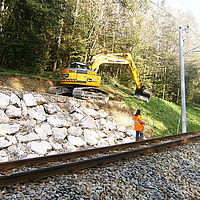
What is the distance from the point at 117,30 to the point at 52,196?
1947cm

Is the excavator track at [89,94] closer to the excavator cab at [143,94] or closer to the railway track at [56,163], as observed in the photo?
the excavator cab at [143,94]

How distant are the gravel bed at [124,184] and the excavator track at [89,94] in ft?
21.0

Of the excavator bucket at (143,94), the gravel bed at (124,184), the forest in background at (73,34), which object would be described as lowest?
the gravel bed at (124,184)

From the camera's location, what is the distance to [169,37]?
32.6 metres

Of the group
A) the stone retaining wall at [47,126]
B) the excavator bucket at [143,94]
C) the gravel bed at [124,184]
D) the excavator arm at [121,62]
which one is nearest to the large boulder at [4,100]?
the stone retaining wall at [47,126]

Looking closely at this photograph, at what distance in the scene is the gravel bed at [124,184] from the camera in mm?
3164

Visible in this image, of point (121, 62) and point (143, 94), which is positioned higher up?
point (121, 62)

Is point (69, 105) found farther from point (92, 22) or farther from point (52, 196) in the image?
point (92, 22)

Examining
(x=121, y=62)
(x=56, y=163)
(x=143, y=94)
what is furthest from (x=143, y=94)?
(x=56, y=163)

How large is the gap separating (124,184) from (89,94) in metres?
8.30

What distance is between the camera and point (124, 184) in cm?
378

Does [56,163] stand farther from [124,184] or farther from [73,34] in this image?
[73,34]

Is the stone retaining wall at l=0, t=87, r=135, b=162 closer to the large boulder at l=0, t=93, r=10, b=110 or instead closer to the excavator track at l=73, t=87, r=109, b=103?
the large boulder at l=0, t=93, r=10, b=110

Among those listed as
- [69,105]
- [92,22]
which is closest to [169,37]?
[92,22]
